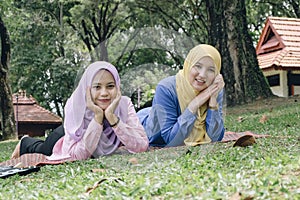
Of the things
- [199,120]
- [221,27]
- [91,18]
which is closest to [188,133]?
[199,120]

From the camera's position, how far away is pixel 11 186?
3.16 m

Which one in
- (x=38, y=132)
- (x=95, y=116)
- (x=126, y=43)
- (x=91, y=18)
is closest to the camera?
(x=126, y=43)

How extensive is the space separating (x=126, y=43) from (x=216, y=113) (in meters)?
0.88

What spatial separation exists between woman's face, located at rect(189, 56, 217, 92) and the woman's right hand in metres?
0.67

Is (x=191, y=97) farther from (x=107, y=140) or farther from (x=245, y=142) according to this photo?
(x=107, y=140)

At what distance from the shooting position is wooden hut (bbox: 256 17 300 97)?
61.4 ft

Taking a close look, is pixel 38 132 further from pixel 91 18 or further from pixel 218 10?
→ pixel 218 10

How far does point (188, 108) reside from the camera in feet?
13.6

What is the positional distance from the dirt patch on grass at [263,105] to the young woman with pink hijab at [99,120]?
485cm

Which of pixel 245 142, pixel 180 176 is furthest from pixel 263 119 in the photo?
pixel 180 176

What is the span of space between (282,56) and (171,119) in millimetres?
15256

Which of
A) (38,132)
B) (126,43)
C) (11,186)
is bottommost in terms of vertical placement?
(38,132)

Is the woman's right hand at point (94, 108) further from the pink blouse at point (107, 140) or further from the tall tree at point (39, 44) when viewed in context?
the tall tree at point (39, 44)

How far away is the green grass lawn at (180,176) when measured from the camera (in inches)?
89.0
